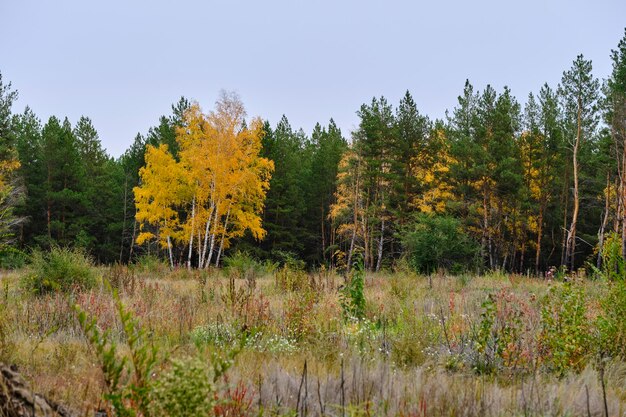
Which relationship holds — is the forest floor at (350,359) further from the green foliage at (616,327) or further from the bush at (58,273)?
the bush at (58,273)

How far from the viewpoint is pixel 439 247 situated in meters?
20.4

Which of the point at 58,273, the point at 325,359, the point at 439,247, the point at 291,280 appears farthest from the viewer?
the point at 439,247

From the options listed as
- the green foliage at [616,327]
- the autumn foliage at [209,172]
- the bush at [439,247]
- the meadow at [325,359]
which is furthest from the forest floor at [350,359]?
the autumn foliage at [209,172]

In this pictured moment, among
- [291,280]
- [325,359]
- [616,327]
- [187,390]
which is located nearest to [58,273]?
[291,280]

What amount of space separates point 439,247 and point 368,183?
9816 millimetres

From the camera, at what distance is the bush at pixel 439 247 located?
2037cm

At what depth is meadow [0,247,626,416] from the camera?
1547mm

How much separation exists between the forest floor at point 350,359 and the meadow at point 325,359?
19mm

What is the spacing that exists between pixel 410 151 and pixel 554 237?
14.5m

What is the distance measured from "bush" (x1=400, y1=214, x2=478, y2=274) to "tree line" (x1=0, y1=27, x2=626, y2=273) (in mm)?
69

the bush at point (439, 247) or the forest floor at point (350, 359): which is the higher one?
the bush at point (439, 247)

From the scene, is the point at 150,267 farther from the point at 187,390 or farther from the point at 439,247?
the point at 187,390

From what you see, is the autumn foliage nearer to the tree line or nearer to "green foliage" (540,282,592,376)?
the tree line

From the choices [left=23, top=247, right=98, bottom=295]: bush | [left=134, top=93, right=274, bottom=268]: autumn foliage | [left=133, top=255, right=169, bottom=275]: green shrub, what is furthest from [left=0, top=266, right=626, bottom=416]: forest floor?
[left=134, top=93, right=274, bottom=268]: autumn foliage
